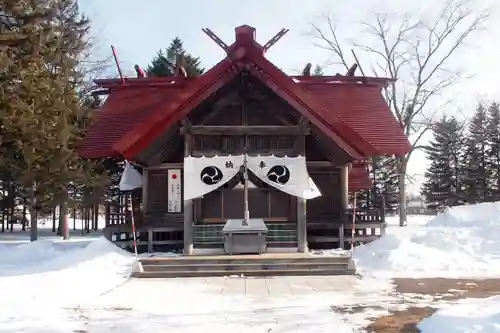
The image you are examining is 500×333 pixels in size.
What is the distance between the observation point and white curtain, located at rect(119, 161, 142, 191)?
53.7 feet

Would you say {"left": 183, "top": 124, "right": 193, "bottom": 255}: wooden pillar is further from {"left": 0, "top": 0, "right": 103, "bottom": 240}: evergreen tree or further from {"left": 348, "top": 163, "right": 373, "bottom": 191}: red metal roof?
{"left": 348, "top": 163, "right": 373, "bottom": 191}: red metal roof

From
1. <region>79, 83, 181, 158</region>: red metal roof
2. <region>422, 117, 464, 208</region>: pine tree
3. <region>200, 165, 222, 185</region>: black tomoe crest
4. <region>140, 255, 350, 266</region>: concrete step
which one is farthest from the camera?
<region>422, 117, 464, 208</region>: pine tree

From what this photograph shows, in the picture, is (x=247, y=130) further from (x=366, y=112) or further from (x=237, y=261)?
(x=366, y=112)

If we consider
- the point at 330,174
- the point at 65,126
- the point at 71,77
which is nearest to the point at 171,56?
the point at 71,77

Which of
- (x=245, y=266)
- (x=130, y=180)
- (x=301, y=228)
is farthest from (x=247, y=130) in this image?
(x=130, y=180)

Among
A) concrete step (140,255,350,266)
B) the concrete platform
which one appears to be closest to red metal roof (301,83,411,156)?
concrete step (140,255,350,266)

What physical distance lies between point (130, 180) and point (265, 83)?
6.65 meters

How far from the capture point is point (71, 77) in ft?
73.4

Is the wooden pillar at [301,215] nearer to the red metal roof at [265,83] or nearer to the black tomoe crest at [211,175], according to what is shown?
the red metal roof at [265,83]

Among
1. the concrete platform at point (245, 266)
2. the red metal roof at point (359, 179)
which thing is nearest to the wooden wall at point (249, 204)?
the concrete platform at point (245, 266)

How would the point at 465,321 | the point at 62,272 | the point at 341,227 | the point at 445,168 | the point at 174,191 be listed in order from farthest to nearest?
the point at 445,168 < the point at 174,191 < the point at 341,227 < the point at 62,272 < the point at 465,321

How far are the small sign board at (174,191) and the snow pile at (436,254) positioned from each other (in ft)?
17.7

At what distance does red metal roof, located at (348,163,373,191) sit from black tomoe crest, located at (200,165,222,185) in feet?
25.7

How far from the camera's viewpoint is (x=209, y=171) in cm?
1284
